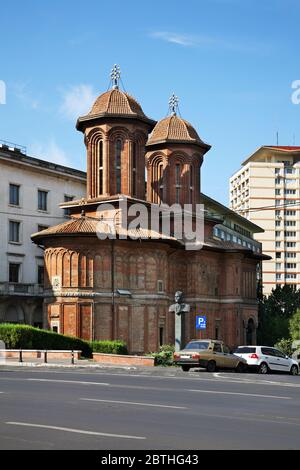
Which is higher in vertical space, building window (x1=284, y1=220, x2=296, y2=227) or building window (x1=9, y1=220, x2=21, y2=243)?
building window (x1=284, y1=220, x2=296, y2=227)

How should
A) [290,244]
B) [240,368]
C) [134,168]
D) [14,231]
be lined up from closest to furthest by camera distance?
[240,368]
[134,168]
[14,231]
[290,244]

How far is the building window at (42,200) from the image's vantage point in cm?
6788

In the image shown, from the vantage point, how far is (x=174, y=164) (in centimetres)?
6650

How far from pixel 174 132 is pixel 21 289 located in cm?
1911

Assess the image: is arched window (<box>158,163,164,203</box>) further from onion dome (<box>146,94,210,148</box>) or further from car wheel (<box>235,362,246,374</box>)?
car wheel (<box>235,362,246,374</box>)

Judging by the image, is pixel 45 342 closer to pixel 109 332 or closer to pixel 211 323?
pixel 109 332

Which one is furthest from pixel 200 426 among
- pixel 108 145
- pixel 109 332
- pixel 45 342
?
pixel 108 145

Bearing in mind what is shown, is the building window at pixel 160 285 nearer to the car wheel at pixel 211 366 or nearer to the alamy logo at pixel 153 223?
the alamy logo at pixel 153 223

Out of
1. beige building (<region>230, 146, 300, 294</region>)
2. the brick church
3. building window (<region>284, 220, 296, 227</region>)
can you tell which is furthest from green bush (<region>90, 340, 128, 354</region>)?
building window (<region>284, 220, 296, 227</region>)

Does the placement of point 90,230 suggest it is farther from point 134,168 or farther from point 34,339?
point 34,339

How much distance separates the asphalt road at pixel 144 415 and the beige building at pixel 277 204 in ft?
373

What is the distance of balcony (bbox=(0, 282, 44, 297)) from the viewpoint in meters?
60.0

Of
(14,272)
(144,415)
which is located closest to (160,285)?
(14,272)

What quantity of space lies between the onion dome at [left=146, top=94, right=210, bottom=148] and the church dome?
5.74 metres
